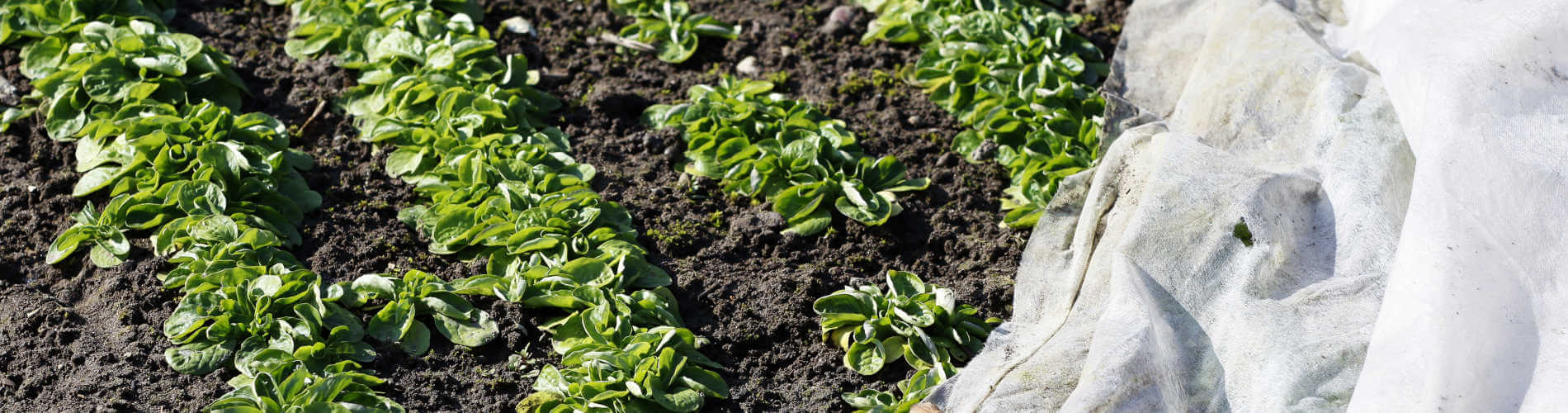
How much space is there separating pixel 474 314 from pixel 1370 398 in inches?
75.9

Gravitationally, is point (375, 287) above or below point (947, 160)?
above

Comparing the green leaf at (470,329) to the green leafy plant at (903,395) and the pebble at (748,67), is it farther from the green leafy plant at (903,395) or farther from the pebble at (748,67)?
the pebble at (748,67)

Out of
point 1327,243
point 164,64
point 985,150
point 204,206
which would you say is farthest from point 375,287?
point 1327,243

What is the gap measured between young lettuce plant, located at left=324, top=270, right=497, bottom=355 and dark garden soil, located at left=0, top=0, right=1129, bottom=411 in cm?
4

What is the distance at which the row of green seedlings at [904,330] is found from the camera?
284 centimetres

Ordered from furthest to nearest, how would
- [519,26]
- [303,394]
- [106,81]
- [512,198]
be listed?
[519,26] < [106,81] < [512,198] < [303,394]

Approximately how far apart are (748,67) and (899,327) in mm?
1428

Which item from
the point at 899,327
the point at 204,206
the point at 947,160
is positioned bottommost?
the point at 947,160

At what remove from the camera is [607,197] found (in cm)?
341

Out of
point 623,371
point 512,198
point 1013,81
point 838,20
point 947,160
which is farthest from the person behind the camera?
point 838,20

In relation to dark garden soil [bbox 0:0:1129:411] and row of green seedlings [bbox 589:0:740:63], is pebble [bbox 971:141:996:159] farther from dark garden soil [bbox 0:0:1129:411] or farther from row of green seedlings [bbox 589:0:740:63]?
row of green seedlings [bbox 589:0:740:63]

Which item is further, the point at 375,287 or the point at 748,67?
the point at 748,67

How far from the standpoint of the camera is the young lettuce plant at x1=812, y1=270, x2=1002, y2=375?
113 inches

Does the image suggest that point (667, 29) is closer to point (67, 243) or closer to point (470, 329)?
point (470, 329)
